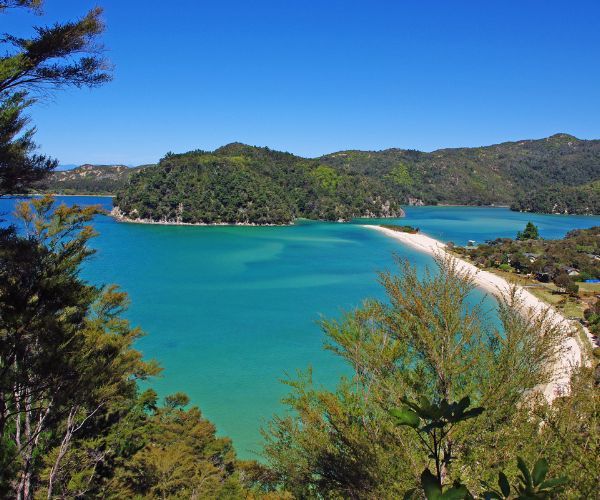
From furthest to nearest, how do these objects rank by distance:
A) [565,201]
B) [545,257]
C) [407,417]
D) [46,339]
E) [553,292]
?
1. [565,201]
2. [545,257]
3. [553,292]
4. [46,339]
5. [407,417]

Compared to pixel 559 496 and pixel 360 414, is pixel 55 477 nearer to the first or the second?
pixel 360 414

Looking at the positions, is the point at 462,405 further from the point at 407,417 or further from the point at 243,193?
the point at 243,193

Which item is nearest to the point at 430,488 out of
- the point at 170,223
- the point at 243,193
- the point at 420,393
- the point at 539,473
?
the point at 539,473

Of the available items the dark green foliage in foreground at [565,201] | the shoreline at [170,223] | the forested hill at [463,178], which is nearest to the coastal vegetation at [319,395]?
the shoreline at [170,223]

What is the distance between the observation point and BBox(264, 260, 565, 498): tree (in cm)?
490

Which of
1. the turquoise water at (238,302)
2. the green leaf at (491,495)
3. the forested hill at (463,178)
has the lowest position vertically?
the turquoise water at (238,302)

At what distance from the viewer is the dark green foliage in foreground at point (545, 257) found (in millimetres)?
40094

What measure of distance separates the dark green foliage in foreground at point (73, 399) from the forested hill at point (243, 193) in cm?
8324

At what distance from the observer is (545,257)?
1769 inches

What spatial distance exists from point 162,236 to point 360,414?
227ft

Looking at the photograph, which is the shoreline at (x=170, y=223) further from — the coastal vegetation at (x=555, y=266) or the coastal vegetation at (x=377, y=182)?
the coastal vegetation at (x=555, y=266)

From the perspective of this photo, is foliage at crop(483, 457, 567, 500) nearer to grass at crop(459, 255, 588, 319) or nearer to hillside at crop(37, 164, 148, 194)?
grass at crop(459, 255, 588, 319)

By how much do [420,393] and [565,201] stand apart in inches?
5995

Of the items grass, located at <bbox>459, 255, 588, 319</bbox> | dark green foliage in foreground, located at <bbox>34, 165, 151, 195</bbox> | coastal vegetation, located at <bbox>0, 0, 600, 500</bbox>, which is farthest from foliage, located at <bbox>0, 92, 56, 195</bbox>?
dark green foliage in foreground, located at <bbox>34, 165, 151, 195</bbox>
